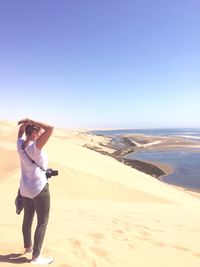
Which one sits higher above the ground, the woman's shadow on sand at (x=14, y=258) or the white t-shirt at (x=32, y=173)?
the white t-shirt at (x=32, y=173)

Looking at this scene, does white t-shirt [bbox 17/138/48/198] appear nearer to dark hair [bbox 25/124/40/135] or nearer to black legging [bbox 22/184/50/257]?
black legging [bbox 22/184/50/257]

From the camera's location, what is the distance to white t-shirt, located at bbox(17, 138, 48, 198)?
4145 millimetres

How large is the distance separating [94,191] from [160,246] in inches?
308

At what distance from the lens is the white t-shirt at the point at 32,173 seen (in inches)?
163

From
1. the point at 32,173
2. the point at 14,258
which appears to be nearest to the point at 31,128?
the point at 32,173

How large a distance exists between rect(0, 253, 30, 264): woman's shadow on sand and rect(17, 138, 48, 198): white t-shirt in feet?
2.93

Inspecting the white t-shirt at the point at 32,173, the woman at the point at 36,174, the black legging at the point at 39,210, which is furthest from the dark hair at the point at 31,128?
the black legging at the point at 39,210

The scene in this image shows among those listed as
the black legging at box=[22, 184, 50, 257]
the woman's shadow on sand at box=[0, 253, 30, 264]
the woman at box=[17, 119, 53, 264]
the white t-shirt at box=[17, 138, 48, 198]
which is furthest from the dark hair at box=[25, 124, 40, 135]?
the woman's shadow on sand at box=[0, 253, 30, 264]

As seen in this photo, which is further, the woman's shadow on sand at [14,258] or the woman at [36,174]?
the woman's shadow on sand at [14,258]

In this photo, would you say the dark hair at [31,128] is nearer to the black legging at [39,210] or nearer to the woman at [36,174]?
the woman at [36,174]

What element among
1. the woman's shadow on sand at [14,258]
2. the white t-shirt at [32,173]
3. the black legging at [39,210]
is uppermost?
the white t-shirt at [32,173]

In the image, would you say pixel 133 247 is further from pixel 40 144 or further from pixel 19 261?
pixel 40 144

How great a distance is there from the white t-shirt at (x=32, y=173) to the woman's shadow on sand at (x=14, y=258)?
89cm

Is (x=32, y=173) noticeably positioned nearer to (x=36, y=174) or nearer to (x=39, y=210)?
(x=36, y=174)
